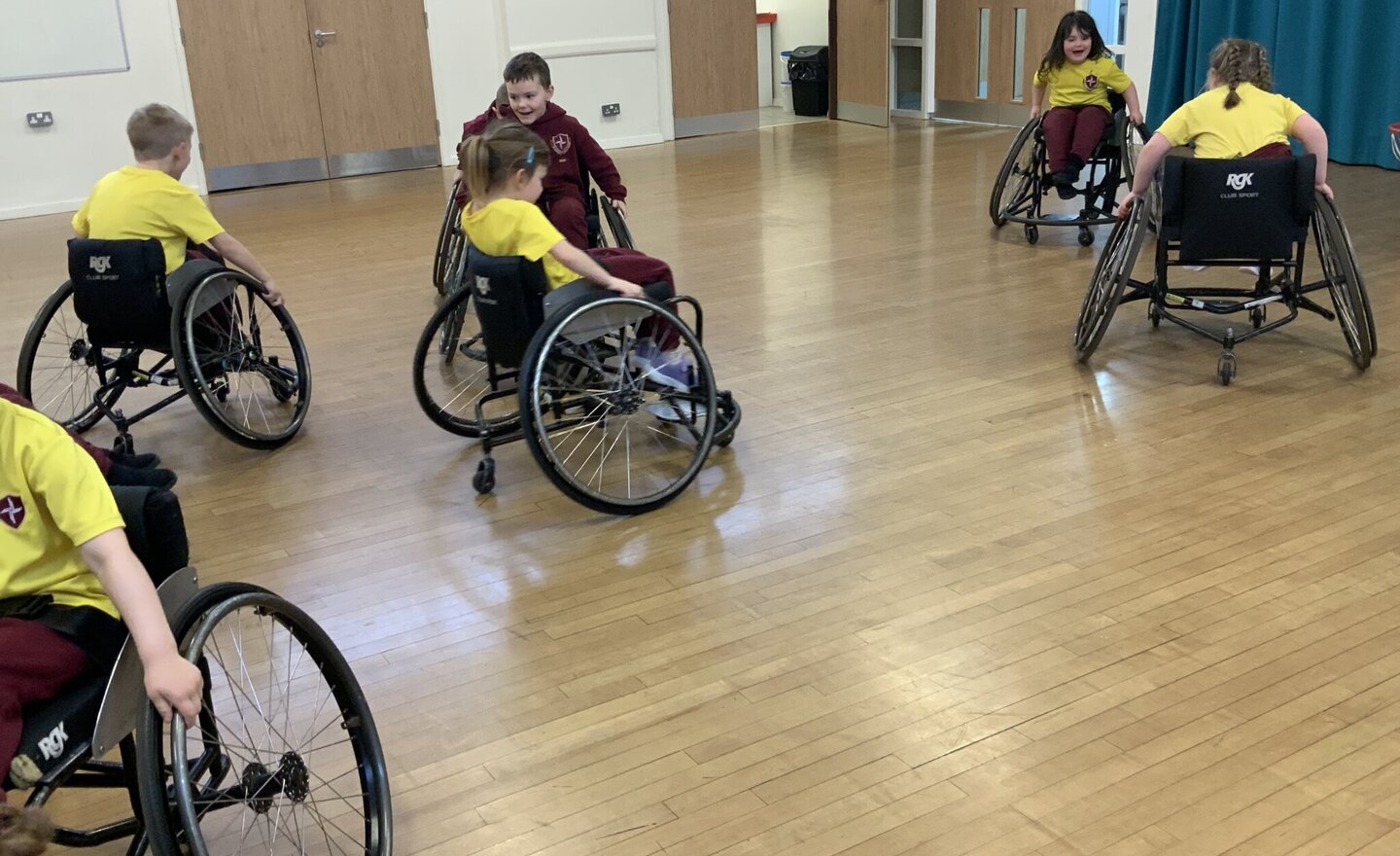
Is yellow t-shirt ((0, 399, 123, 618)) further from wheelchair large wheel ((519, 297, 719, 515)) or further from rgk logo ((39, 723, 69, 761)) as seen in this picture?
wheelchair large wheel ((519, 297, 719, 515))

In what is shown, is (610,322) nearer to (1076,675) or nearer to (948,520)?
(948,520)

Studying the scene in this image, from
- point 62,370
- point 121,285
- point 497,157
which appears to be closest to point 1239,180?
point 497,157

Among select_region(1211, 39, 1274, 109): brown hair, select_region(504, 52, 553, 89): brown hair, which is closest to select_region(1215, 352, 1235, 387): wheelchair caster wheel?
select_region(1211, 39, 1274, 109): brown hair

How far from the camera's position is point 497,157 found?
310 cm

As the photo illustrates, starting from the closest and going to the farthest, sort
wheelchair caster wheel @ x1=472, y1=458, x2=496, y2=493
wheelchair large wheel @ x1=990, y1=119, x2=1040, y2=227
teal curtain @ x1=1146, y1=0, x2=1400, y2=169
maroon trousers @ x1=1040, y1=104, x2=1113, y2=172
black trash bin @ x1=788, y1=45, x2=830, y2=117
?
wheelchair caster wheel @ x1=472, y1=458, x2=496, y2=493 < maroon trousers @ x1=1040, y1=104, x2=1113, y2=172 < wheelchair large wheel @ x1=990, y1=119, x2=1040, y2=227 < teal curtain @ x1=1146, y1=0, x2=1400, y2=169 < black trash bin @ x1=788, y1=45, x2=830, y2=117

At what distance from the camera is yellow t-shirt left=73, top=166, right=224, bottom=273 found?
3393 mm

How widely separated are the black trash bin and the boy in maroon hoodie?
6.23 metres

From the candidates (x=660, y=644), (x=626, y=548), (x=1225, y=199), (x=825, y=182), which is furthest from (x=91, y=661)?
(x=825, y=182)

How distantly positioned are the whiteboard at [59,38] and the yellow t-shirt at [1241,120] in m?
6.23

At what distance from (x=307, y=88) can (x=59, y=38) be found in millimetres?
1416

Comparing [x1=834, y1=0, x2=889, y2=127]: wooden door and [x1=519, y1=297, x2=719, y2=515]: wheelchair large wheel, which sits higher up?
[x1=834, y1=0, x2=889, y2=127]: wooden door

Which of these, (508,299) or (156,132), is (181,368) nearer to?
(156,132)

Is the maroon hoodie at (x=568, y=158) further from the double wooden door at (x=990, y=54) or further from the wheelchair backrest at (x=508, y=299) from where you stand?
the double wooden door at (x=990, y=54)

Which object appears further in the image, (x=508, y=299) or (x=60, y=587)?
(x=508, y=299)
